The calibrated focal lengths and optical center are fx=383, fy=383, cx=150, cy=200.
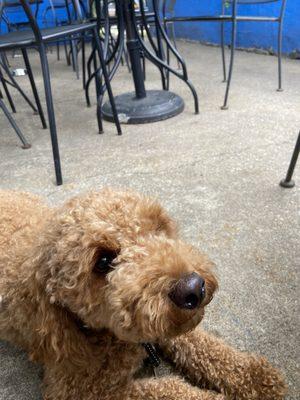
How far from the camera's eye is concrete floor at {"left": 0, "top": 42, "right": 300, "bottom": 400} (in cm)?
146

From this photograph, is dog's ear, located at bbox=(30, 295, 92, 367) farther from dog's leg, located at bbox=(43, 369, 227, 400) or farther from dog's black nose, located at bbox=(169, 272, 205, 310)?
dog's black nose, located at bbox=(169, 272, 205, 310)

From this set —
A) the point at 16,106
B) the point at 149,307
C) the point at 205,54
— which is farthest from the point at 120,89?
the point at 149,307

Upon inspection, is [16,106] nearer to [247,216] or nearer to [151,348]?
[247,216]

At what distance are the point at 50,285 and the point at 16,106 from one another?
3722 mm

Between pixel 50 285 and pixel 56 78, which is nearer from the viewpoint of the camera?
pixel 50 285

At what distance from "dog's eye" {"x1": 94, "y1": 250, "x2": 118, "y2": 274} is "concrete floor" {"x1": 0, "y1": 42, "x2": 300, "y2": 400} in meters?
0.58

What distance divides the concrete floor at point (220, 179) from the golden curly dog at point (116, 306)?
170 mm

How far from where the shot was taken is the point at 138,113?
3482 millimetres

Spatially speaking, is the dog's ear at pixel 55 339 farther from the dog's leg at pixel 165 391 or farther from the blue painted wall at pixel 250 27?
the blue painted wall at pixel 250 27

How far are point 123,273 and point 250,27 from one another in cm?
611

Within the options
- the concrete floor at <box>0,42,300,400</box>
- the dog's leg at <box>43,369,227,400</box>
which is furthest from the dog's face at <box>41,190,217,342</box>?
the concrete floor at <box>0,42,300,400</box>

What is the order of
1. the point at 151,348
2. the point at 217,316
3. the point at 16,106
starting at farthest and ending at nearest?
the point at 16,106 → the point at 217,316 → the point at 151,348

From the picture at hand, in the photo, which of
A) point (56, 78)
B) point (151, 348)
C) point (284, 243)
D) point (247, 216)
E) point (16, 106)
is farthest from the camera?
point (56, 78)

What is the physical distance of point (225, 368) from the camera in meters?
1.26
